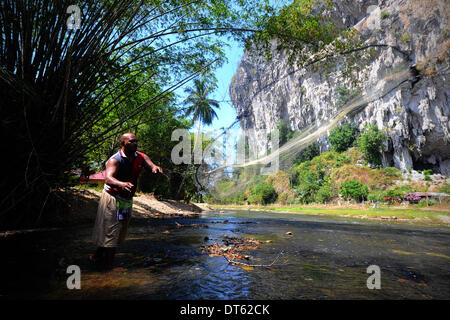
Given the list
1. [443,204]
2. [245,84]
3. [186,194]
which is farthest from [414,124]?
[245,84]

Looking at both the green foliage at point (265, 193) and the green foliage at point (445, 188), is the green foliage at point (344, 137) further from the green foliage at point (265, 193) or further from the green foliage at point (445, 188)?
the green foliage at point (445, 188)

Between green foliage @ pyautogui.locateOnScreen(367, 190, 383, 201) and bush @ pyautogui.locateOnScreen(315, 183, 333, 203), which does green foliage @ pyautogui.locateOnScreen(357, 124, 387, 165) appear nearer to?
bush @ pyautogui.locateOnScreen(315, 183, 333, 203)

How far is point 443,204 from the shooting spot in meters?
25.1

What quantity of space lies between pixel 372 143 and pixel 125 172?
4825 cm

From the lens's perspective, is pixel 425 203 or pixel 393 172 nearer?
pixel 425 203

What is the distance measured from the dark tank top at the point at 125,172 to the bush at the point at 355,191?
124 ft

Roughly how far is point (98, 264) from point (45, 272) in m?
0.58

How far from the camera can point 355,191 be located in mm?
35312

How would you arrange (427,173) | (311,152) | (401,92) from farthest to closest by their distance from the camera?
(311,152)
(401,92)
(427,173)

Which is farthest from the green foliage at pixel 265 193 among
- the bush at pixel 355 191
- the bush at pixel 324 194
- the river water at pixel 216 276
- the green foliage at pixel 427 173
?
the river water at pixel 216 276

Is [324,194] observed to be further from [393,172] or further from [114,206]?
[114,206]

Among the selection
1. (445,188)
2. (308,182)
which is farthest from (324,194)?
(445,188)

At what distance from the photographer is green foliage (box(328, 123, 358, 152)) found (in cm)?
5091
